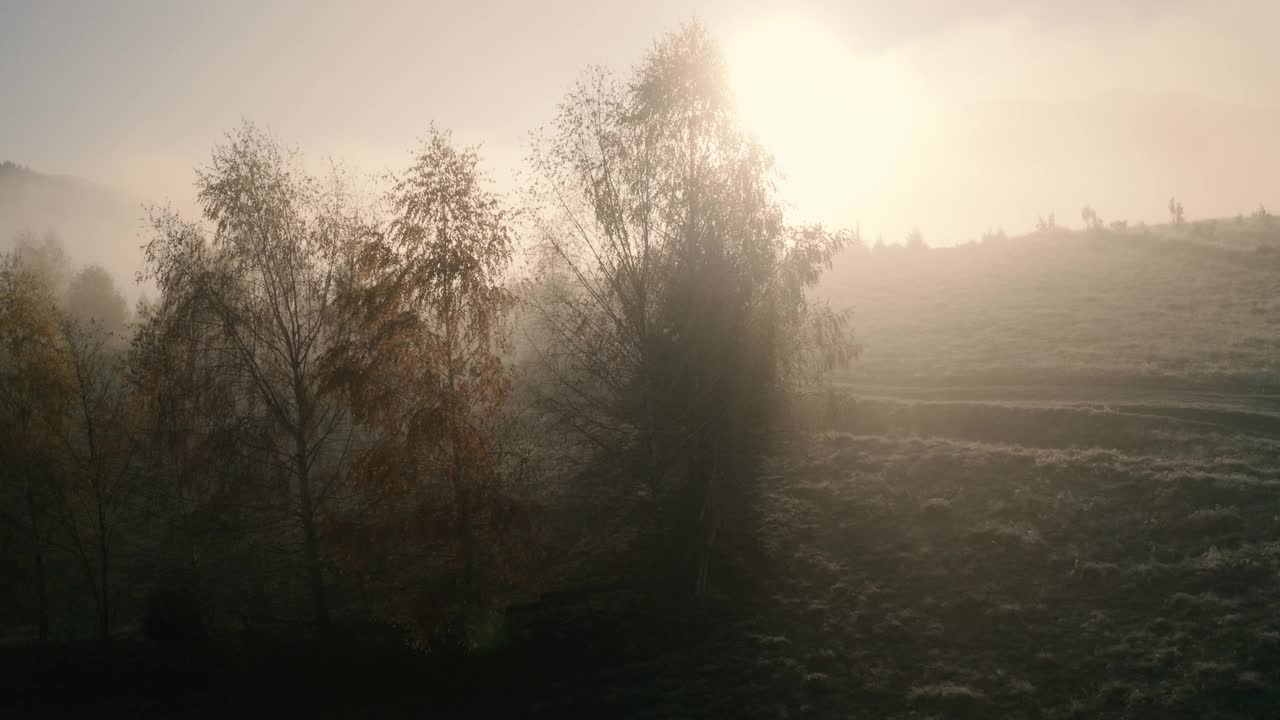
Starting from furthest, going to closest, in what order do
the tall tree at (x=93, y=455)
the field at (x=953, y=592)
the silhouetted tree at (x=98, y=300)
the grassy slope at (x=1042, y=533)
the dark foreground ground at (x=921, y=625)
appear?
1. the silhouetted tree at (x=98, y=300)
2. the tall tree at (x=93, y=455)
3. the field at (x=953, y=592)
4. the dark foreground ground at (x=921, y=625)
5. the grassy slope at (x=1042, y=533)

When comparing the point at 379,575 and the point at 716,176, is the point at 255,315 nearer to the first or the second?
the point at 379,575

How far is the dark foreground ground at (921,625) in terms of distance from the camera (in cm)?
1633

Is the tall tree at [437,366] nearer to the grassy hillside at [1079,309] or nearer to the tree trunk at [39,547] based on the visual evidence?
the tree trunk at [39,547]

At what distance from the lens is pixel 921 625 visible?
1927 cm

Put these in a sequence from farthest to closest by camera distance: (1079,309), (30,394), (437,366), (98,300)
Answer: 1. (98,300)
2. (1079,309)
3. (30,394)
4. (437,366)

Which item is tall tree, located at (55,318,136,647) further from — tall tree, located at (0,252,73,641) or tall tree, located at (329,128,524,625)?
tall tree, located at (329,128,524,625)

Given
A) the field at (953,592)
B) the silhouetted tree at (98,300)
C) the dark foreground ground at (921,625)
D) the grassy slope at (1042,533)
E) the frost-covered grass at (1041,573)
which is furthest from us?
the silhouetted tree at (98,300)

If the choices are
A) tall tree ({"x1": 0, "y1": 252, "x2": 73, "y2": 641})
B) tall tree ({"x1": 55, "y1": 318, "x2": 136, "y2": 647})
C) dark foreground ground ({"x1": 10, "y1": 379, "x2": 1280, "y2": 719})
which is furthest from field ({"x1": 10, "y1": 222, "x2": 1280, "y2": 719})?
tall tree ({"x1": 0, "y1": 252, "x2": 73, "y2": 641})

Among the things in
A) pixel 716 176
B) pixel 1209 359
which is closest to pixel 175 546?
pixel 716 176

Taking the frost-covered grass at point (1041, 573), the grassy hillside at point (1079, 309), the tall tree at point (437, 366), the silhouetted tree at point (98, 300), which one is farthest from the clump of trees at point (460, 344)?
the silhouetted tree at point (98, 300)

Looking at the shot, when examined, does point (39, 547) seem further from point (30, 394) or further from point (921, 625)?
point (921, 625)

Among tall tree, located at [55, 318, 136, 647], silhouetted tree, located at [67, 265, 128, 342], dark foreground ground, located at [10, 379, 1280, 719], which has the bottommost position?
dark foreground ground, located at [10, 379, 1280, 719]

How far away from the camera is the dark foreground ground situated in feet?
53.6

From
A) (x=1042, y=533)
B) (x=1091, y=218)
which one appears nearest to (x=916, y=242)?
(x=1091, y=218)
